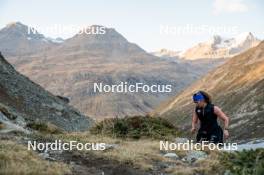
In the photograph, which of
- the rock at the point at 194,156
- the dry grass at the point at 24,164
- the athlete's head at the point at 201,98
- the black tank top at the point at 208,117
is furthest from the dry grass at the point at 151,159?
the dry grass at the point at 24,164

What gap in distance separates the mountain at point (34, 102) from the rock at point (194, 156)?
36391 millimetres

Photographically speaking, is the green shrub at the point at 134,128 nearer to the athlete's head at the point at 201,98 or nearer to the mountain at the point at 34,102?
the athlete's head at the point at 201,98

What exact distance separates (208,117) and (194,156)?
119cm

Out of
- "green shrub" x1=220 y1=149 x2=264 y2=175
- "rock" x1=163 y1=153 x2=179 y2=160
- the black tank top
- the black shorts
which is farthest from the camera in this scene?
the black shorts

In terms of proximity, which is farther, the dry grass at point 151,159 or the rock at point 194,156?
the rock at point 194,156

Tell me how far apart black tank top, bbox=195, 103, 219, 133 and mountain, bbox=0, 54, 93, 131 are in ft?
119

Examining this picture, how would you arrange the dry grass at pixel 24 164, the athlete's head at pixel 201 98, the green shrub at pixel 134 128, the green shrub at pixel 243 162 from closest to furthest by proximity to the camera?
the dry grass at pixel 24 164
the green shrub at pixel 243 162
the athlete's head at pixel 201 98
the green shrub at pixel 134 128

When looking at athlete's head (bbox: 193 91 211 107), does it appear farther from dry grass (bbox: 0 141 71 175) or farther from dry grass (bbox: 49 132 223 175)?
dry grass (bbox: 0 141 71 175)

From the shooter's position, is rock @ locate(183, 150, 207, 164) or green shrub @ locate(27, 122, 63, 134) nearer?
rock @ locate(183, 150, 207, 164)

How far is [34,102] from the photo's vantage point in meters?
57.0

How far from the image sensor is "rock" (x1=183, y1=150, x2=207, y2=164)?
14.6 m

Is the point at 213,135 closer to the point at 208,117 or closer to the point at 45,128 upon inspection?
the point at 208,117

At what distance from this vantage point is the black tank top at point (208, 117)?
50.0 feet

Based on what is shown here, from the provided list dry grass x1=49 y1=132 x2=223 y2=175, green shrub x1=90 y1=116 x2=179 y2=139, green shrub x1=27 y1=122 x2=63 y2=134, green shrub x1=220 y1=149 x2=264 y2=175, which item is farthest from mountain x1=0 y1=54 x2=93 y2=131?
green shrub x1=220 y1=149 x2=264 y2=175
